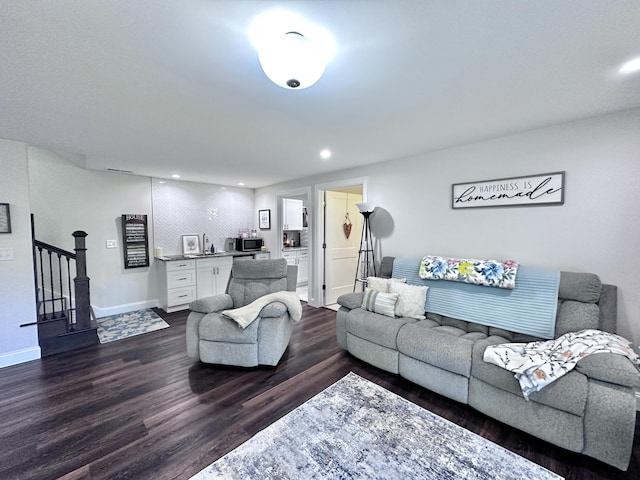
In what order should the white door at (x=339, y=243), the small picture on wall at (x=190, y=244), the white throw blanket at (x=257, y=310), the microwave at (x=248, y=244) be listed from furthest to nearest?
1. the microwave at (x=248, y=244)
2. the small picture on wall at (x=190, y=244)
3. the white door at (x=339, y=243)
4. the white throw blanket at (x=257, y=310)

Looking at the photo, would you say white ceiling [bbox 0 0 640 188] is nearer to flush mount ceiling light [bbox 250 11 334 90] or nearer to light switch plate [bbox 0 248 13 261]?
flush mount ceiling light [bbox 250 11 334 90]

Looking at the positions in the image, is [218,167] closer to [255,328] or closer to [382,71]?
[255,328]

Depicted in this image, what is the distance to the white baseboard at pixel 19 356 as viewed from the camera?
8.98 feet

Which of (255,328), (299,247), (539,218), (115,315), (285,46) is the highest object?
(285,46)

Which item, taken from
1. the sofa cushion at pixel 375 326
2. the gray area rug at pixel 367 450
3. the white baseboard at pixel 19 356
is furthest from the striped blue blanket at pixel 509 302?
the white baseboard at pixel 19 356

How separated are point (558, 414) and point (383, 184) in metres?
2.86

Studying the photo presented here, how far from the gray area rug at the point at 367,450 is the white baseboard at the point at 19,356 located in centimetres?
279

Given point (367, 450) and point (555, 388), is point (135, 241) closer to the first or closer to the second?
point (367, 450)

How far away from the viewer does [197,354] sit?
2.71m

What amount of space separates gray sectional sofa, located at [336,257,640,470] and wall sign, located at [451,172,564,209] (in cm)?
75

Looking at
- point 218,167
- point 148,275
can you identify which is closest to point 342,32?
point 218,167

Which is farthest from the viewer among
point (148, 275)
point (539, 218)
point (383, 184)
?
point (148, 275)

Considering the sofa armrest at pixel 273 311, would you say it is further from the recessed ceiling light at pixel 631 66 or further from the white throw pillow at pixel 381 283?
the recessed ceiling light at pixel 631 66

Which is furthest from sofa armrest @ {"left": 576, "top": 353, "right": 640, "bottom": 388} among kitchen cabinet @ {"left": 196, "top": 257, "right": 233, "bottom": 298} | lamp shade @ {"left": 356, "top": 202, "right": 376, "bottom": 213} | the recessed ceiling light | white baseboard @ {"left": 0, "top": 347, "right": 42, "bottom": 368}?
white baseboard @ {"left": 0, "top": 347, "right": 42, "bottom": 368}
